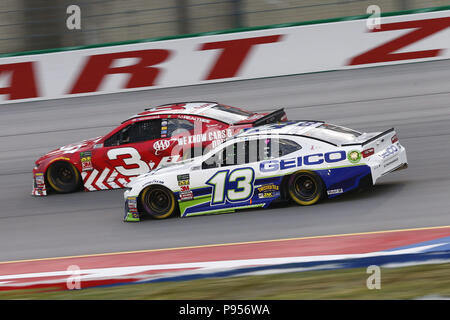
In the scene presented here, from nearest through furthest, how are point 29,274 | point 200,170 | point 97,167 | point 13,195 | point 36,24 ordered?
point 29,274, point 200,170, point 97,167, point 13,195, point 36,24

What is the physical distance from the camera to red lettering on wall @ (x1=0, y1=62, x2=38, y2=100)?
1652 centimetres

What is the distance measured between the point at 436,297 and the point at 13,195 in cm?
895

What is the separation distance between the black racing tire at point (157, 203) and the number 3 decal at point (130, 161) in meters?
1.44

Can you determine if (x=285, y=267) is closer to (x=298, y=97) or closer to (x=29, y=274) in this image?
(x=29, y=274)

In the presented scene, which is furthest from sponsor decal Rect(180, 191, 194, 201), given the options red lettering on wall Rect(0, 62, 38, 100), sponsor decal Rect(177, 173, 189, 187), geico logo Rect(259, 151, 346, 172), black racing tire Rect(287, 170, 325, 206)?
red lettering on wall Rect(0, 62, 38, 100)

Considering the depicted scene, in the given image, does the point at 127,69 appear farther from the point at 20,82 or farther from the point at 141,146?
the point at 141,146

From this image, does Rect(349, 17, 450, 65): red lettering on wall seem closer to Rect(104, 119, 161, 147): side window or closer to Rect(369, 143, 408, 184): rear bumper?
Rect(104, 119, 161, 147): side window

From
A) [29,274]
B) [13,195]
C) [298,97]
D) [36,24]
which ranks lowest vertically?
[29,274]

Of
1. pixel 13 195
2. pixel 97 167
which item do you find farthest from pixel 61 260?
pixel 13 195

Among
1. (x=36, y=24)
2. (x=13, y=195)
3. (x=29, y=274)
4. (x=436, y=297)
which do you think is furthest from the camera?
(x=36, y=24)

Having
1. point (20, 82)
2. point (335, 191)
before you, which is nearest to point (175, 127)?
point (335, 191)

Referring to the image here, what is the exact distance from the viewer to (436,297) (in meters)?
6.39

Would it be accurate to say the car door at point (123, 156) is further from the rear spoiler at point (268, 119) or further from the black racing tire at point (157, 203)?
the rear spoiler at point (268, 119)

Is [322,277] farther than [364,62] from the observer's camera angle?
No
